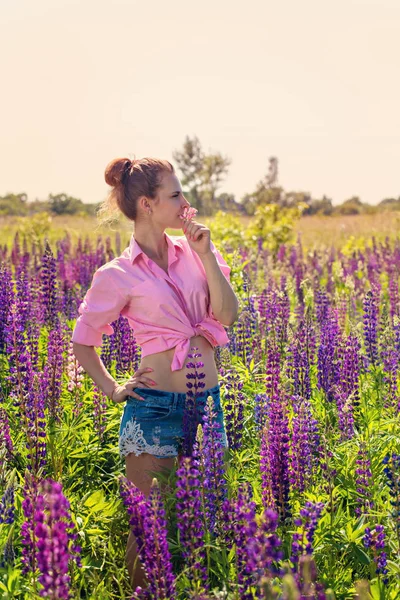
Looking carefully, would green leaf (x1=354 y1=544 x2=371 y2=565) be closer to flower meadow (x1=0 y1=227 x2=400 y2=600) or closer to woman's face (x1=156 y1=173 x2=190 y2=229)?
flower meadow (x1=0 y1=227 x2=400 y2=600)

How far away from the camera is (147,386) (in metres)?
3.90

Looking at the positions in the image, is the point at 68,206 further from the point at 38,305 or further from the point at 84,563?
the point at 84,563

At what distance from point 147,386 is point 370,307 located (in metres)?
2.87

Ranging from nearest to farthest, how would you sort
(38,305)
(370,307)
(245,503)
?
(245,503), (370,307), (38,305)

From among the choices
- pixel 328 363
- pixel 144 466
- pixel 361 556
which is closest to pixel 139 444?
pixel 144 466

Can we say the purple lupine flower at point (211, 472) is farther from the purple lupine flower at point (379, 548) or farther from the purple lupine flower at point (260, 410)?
the purple lupine flower at point (260, 410)

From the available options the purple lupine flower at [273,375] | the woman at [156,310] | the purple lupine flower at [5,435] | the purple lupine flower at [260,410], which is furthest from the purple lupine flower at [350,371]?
the purple lupine flower at [5,435]

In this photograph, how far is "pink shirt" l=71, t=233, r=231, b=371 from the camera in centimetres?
402

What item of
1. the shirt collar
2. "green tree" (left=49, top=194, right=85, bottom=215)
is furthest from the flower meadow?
"green tree" (left=49, top=194, right=85, bottom=215)

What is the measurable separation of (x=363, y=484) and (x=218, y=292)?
1.25 m

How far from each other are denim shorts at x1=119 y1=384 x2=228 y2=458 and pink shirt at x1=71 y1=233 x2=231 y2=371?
0.18m

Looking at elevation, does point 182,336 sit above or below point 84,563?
above

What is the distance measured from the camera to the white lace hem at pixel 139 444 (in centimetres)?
386

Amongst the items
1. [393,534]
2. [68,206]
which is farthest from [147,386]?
[68,206]
